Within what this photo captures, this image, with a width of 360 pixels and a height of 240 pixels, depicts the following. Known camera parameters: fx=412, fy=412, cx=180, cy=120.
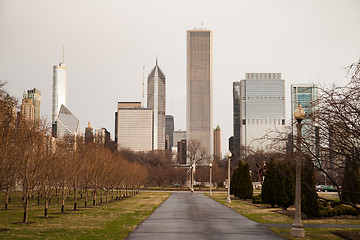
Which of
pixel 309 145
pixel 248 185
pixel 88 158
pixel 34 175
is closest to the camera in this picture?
pixel 309 145

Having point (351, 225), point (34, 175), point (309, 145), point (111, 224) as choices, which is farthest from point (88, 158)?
point (309, 145)

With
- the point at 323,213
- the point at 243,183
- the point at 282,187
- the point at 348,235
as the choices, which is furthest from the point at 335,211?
the point at 243,183

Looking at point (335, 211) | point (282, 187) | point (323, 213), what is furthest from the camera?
point (282, 187)

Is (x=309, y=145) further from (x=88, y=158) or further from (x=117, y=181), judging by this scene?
(x=117, y=181)

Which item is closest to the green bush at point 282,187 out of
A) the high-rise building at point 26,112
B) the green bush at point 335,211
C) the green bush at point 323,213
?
the green bush at point 335,211

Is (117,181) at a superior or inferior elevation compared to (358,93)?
inferior

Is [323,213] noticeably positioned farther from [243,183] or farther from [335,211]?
[243,183]


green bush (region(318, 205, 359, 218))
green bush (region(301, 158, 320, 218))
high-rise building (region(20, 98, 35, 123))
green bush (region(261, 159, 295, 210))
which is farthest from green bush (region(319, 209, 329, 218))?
high-rise building (region(20, 98, 35, 123))

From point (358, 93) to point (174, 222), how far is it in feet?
44.2

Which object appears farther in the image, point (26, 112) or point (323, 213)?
point (26, 112)

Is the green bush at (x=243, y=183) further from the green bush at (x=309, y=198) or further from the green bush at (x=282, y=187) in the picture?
the green bush at (x=309, y=198)

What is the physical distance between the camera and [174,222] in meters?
23.5

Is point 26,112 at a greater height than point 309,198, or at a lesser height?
greater

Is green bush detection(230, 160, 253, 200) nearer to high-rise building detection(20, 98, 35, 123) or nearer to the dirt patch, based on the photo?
high-rise building detection(20, 98, 35, 123)
